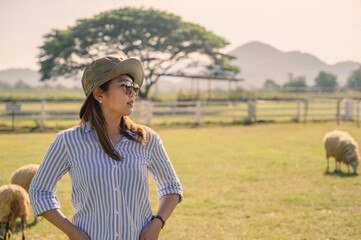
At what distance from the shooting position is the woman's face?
2.20 metres

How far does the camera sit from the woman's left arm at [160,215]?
7.06ft

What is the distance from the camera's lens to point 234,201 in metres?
6.68

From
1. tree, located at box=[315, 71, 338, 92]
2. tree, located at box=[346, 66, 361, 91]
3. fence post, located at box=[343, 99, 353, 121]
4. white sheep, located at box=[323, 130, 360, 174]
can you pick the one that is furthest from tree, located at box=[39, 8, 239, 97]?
tree, located at box=[315, 71, 338, 92]

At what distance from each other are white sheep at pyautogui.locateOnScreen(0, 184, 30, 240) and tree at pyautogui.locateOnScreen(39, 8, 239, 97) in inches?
1197

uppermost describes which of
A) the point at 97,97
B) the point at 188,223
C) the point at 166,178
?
the point at 97,97

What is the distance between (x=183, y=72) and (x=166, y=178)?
37.3 meters

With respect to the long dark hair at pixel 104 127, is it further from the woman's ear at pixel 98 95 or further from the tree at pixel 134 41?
the tree at pixel 134 41

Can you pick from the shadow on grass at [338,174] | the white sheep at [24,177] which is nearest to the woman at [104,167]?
the white sheep at [24,177]

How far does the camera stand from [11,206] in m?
5.00

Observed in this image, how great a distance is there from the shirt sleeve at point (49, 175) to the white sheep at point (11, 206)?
3.28m

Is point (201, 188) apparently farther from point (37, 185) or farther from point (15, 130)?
point (15, 130)

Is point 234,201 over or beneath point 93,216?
beneath

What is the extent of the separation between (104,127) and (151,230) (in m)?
0.65

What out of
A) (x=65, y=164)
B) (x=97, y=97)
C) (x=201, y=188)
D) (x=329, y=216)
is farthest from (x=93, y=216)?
(x=201, y=188)
